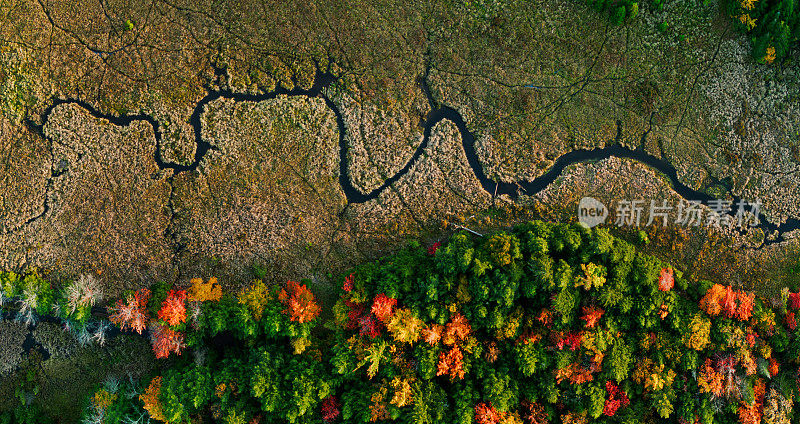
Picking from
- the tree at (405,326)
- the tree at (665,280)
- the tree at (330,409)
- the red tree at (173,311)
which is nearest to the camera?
the red tree at (173,311)

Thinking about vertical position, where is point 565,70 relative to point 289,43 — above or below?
above

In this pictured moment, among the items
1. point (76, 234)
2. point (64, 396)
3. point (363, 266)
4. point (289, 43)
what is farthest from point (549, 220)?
point (64, 396)

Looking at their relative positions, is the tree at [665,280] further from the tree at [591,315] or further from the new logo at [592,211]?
the new logo at [592,211]

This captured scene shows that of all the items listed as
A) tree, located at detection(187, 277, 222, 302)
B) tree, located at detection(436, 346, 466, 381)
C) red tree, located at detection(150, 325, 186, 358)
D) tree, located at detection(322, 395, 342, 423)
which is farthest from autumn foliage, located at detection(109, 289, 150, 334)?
tree, located at detection(436, 346, 466, 381)

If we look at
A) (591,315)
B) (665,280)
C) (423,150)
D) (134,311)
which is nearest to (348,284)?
(423,150)

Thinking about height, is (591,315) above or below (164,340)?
above

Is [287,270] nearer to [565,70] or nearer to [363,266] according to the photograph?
[363,266]

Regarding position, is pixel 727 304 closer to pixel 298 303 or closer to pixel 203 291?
pixel 298 303

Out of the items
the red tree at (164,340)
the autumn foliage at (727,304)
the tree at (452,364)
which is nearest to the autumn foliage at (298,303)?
the red tree at (164,340)
